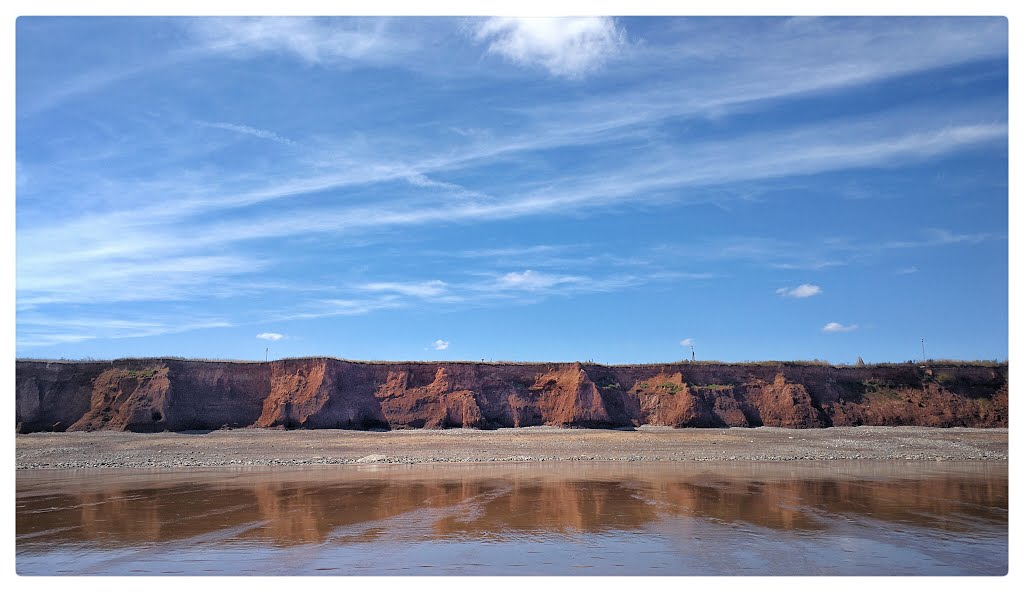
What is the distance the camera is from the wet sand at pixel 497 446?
28797 mm

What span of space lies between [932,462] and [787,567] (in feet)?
77.7

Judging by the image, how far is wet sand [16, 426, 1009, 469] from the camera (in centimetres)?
2880

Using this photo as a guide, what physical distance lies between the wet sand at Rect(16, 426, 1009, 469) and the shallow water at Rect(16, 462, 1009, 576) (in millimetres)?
5894

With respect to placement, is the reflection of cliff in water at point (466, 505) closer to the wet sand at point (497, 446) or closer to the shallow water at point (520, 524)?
the shallow water at point (520, 524)

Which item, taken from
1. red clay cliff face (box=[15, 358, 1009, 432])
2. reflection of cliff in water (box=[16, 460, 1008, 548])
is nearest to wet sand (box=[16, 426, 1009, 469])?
red clay cliff face (box=[15, 358, 1009, 432])

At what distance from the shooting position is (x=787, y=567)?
970cm

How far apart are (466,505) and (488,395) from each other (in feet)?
89.2

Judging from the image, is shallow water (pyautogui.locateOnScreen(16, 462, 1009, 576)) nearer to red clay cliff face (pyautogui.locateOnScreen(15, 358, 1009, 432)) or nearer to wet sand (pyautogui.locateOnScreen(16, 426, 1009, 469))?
wet sand (pyautogui.locateOnScreen(16, 426, 1009, 469))

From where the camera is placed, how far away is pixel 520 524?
43.0 ft

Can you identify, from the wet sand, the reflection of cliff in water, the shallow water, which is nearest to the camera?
the shallow water

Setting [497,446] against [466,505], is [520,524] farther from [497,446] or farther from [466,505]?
[497,446]

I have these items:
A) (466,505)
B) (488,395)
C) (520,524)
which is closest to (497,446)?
(488,395)

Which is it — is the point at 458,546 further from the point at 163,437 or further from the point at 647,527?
the point at 163,437
